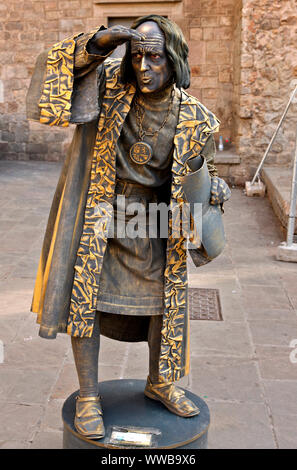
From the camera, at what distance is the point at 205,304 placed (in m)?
4.96

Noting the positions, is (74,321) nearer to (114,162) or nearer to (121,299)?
(121,299)

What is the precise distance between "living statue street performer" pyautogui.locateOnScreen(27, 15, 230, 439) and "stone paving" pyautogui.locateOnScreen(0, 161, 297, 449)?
28.8 inches

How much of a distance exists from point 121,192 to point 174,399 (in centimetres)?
98

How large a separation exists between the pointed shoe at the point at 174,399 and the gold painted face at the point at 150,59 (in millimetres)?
1348

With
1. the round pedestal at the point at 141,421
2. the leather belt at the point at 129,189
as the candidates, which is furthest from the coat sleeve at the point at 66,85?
the round pedestal at the point at 141,421

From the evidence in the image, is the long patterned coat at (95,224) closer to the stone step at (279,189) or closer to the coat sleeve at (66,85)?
the coat sleeve at (66,85)

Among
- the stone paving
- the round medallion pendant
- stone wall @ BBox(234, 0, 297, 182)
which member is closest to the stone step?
stone wall @ BBox(234, 0, 297, 182)

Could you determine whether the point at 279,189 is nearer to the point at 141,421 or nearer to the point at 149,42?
the point at 141,421

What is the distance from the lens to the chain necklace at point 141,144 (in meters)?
2.44

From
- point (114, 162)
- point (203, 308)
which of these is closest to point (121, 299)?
point (114, 162)

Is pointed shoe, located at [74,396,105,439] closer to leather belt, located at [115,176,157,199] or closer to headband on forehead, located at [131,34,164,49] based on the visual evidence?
leather belt, located at [115,176,157,199]

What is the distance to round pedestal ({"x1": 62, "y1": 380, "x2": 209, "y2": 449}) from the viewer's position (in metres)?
2.53

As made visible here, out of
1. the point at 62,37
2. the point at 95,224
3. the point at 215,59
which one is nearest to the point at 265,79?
the point at 215,59

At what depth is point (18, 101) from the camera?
38.9 feet
